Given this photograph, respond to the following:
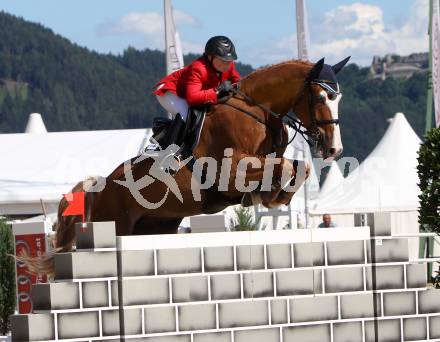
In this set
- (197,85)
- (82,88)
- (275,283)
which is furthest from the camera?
(82,88)

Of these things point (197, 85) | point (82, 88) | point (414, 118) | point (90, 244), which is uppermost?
point (82, 88)

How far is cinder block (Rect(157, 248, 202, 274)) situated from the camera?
498 centimetres

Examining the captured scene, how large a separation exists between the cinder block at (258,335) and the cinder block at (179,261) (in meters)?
0.40

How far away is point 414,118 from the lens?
355 feet

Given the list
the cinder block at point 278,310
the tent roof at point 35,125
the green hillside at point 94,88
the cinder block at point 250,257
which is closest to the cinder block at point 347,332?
the cinder block at point 278,310

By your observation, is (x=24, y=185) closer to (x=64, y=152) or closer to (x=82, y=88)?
(x=64, y=152)

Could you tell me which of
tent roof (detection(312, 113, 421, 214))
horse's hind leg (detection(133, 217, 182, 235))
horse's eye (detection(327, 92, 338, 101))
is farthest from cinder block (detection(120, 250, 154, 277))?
tent roof (detection(312, 113, 421, 214))

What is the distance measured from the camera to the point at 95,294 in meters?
4.83

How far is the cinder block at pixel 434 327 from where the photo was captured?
554 cm

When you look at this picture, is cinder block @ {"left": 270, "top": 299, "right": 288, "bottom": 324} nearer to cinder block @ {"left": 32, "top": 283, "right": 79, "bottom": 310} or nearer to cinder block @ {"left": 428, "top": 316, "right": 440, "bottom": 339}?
cinder block @ {"left": 428, "top": 316, "right": 440, "bottom": 339}

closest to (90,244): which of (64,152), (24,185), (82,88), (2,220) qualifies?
(2,220)

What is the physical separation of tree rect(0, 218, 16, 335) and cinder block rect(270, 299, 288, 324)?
5.27m

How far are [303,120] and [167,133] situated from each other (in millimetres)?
916

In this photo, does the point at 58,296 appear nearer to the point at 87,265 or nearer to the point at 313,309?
the point at 87,265
